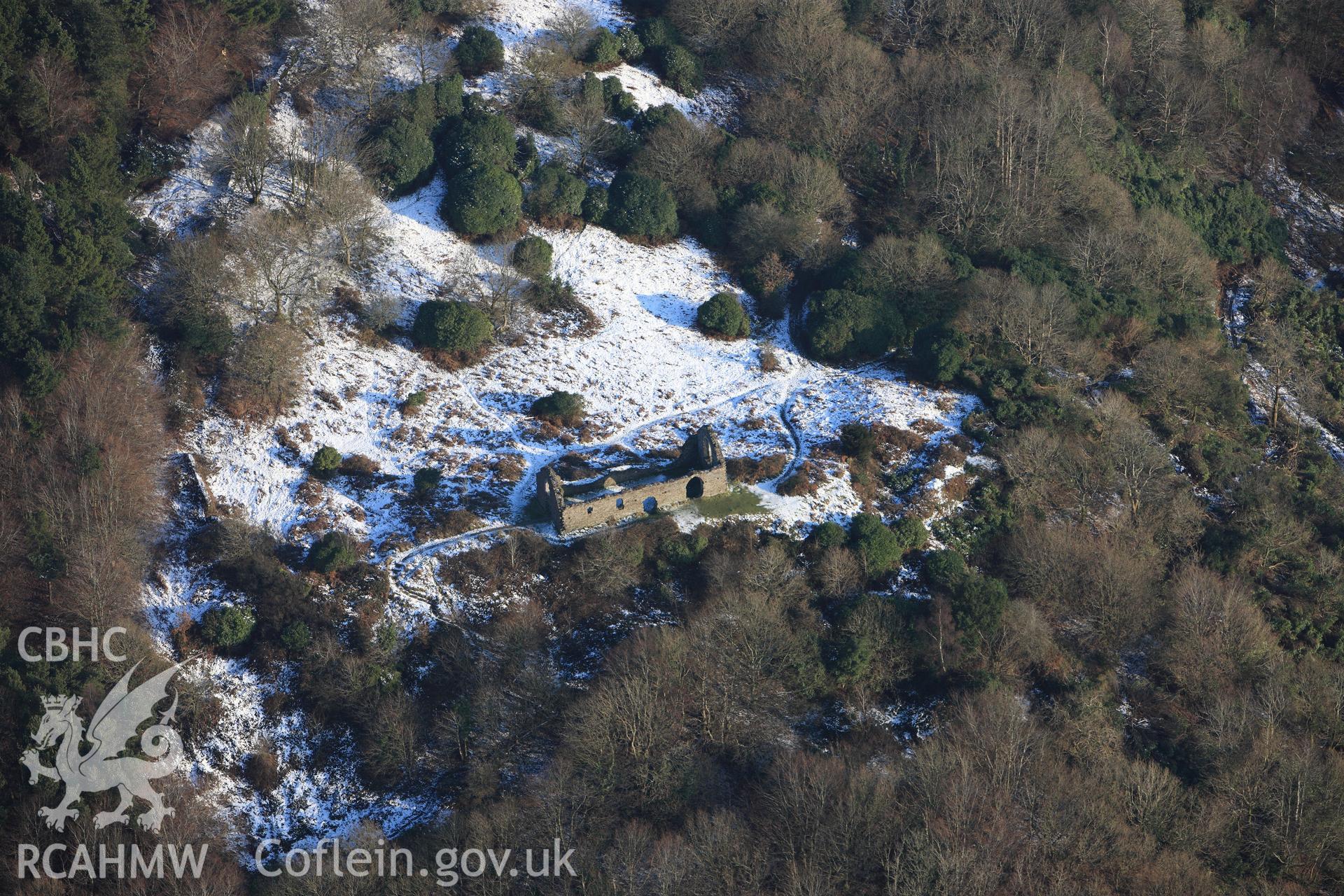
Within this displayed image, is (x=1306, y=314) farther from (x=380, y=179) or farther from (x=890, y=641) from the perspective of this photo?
(x=380, y=179)

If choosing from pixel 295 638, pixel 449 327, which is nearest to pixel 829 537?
pixel 449 327

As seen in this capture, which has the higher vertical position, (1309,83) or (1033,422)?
(1309,83)

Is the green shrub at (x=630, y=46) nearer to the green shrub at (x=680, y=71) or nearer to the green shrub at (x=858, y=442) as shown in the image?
the green shrub at (x=680, y=71)

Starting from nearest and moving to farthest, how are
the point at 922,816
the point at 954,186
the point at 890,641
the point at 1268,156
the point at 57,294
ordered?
the point at 922,816
the point at 890,641
the point at 57,294
the point at 954,186
the point at 1268,156

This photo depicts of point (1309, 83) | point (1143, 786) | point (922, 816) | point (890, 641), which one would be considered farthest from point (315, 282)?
point (1309, 83)

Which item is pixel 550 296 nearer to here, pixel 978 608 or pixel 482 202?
pixel 482 202

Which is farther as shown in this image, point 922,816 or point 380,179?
point 380,179
